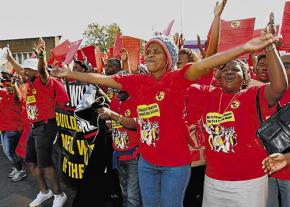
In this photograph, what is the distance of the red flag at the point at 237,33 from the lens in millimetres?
3615

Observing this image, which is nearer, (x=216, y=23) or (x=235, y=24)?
(x=216, y=23)

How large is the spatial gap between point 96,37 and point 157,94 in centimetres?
3541

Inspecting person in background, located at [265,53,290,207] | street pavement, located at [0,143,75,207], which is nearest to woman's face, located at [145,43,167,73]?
person in background, located at [265,53,290,207]

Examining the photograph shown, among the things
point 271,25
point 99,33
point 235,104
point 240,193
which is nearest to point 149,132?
point 235,104

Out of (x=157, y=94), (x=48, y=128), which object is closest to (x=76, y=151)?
(x=48, y=128)

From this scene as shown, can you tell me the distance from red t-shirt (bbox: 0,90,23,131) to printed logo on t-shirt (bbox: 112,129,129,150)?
10.5 ft

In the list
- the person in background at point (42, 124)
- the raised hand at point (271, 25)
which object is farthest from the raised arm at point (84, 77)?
the person in background at point (42, 124)

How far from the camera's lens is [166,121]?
2.41m

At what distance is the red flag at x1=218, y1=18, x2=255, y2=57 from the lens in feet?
11.9

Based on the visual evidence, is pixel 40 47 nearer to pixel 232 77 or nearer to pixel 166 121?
pixel 166 121

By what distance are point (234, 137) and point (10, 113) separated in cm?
475

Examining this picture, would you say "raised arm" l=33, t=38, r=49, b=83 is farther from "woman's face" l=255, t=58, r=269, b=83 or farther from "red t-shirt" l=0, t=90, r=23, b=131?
"woman's face" l=255, t=58, r=269, b=83

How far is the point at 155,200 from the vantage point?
2.56 m

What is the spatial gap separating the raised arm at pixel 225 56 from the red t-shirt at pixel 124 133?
3.49 ft
